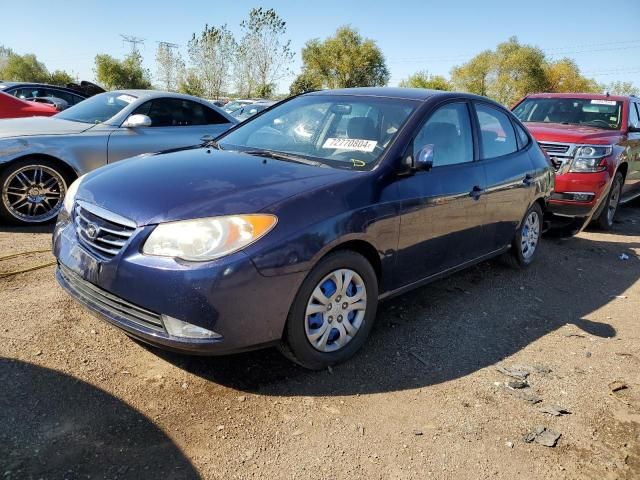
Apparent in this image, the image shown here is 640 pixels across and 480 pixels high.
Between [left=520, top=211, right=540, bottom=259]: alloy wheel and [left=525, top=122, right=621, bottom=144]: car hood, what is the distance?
2.02 meters

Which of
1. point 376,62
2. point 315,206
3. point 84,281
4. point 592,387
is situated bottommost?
point 592,387

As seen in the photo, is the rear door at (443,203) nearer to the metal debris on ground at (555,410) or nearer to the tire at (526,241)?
the tire at (526,241)

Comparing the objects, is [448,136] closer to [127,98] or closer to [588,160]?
[588,160]

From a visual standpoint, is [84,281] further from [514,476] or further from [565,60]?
[565,60]

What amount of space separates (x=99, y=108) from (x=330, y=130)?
159 inches

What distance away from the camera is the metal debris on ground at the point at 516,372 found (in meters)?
3.29

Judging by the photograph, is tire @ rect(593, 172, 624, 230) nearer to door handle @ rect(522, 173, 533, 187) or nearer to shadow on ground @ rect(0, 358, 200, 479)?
door handle @ rect(522, 173, 533, 187)

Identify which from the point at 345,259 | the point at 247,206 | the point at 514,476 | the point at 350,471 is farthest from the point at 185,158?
the point at 514,476

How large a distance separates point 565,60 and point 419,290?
63214 mm

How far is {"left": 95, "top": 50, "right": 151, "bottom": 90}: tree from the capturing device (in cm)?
5772

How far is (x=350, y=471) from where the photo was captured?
2.33 metres

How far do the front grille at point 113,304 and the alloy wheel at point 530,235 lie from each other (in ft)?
12.6

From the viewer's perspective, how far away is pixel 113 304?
2.71 m

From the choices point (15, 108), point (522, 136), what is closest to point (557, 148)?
point (522, 136)
